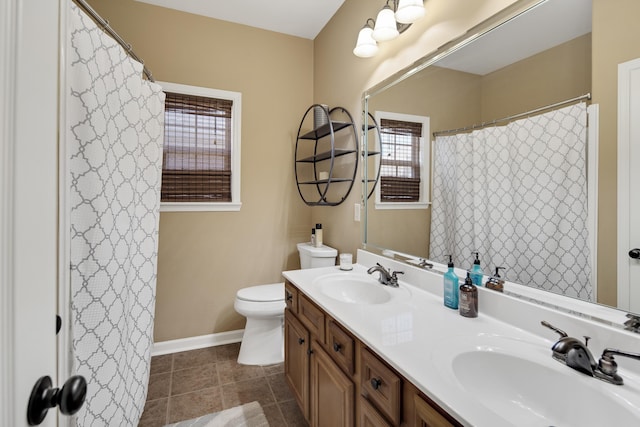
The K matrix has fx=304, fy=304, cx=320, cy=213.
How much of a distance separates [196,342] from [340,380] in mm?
1826

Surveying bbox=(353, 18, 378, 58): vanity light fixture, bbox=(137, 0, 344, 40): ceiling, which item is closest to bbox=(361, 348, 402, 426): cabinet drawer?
bbox=(353, 18, 378, 58): vanity light fixture

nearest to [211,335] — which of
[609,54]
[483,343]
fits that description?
[483,343]

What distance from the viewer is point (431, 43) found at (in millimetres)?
1498

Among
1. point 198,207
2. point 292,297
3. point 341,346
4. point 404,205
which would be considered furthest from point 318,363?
point 198,207

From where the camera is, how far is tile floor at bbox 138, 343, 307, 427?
Result: 1760mm

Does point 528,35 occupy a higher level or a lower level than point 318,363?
higher

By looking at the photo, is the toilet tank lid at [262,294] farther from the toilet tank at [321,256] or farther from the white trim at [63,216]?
the white trim at [63,216]

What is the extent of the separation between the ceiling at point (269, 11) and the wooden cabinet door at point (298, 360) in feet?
7.39

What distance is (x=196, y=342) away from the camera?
254 centimetres

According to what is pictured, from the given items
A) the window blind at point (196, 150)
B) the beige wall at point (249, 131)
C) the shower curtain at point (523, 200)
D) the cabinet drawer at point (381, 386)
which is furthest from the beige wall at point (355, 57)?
the cabinet drawer at point (381, 386)

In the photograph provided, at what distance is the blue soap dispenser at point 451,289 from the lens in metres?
1.22

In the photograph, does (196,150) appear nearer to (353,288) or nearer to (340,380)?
(353,288)

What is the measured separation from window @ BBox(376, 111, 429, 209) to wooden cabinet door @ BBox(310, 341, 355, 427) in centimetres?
89

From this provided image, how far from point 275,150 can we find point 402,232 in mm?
1523
